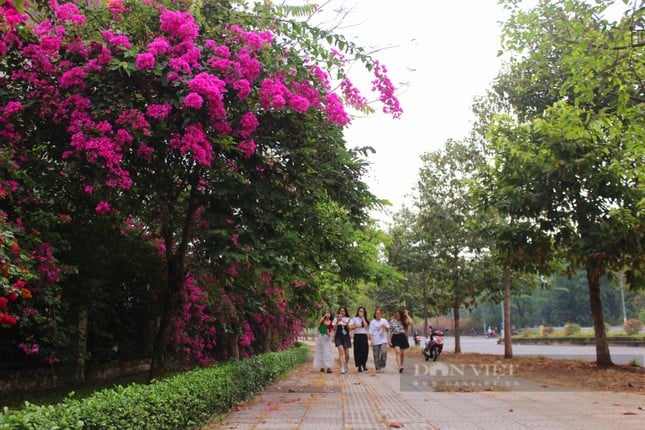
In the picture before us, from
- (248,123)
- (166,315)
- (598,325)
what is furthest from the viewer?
(598,325)

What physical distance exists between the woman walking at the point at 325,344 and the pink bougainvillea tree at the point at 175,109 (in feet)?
24.7

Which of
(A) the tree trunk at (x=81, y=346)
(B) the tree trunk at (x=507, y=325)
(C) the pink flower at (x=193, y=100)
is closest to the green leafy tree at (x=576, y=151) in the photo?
(B) the tree trunk at (x=507, y=325)

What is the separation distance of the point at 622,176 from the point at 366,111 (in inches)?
267

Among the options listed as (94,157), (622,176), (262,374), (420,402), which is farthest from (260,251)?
(622,176)

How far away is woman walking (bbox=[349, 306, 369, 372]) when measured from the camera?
14109mm

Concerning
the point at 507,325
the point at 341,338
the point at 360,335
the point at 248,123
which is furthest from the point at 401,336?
the point at 248,123

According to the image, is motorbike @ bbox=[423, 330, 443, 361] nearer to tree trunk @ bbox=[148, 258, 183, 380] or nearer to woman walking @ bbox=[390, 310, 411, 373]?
woman walking @ bbox=[390, 310, 411, 373]

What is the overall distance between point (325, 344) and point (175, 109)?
10155 millimetres

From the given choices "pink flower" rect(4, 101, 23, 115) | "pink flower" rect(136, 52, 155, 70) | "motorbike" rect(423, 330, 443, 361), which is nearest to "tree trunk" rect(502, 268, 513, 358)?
"motorbike" rect(423, 330, 443, 361)

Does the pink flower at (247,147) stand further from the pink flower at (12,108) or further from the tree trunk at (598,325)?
the tree trunk at (598,325)

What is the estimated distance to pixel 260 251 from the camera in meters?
6.51

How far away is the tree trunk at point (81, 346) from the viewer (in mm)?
8541

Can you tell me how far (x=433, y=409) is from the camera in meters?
7.28

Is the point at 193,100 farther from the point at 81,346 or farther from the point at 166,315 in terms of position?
the point at 81,346
